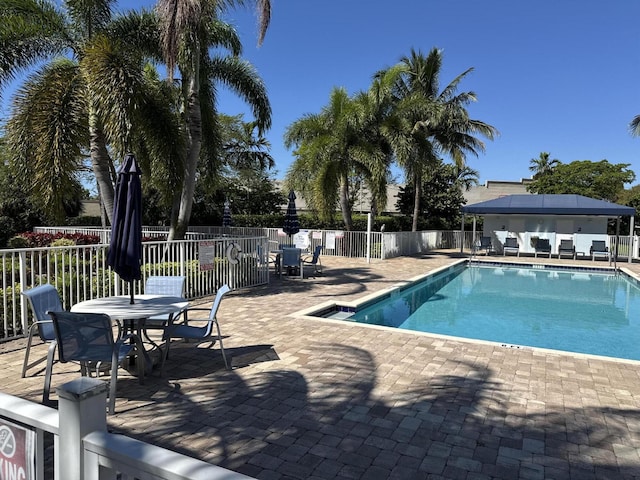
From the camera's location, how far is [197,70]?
10469 millimetres

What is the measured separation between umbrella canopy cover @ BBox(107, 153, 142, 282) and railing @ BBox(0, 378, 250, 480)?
327cm

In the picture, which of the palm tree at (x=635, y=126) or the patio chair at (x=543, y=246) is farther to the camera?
the palm tree at (x=635, y=126)

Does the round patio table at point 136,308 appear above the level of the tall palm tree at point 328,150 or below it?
below

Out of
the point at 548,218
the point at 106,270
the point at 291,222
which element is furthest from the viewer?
the point at 548,218

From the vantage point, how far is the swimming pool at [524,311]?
8000 mm

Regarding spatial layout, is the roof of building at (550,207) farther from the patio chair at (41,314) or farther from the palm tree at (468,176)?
the patio chair at (41,314)

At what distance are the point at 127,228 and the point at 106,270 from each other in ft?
10.7

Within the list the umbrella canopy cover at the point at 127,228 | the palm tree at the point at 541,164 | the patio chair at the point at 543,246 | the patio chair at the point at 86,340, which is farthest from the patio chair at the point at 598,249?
the palm tree at the point at 541,164

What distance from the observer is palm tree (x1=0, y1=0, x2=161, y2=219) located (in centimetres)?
851

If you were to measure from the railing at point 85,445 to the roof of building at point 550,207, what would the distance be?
2120 centimetres

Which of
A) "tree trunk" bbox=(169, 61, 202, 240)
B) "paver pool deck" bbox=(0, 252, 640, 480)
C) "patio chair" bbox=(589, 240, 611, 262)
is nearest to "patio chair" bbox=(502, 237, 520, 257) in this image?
"patio chair" bbox=(589, 240, 611, 262)

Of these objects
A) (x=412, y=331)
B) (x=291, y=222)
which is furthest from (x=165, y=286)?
(x=291, y=222)

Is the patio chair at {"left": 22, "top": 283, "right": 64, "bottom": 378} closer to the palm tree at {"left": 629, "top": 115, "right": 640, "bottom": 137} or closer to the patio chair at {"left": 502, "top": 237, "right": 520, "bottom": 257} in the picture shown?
the patio chair at {"left": 502, "top": 237, "right": 520, "bottom": 257}

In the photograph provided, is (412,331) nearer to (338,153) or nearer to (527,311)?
(527,311)
